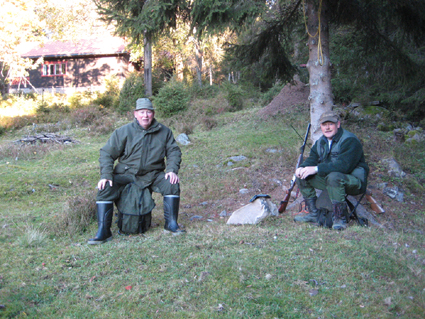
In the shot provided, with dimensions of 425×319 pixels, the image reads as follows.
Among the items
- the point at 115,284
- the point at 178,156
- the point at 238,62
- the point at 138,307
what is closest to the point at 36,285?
the point at 115,284

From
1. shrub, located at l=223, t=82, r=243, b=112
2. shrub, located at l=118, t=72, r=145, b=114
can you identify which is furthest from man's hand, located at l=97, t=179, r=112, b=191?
shrub, located at l=118, t=72, r=145, b=114

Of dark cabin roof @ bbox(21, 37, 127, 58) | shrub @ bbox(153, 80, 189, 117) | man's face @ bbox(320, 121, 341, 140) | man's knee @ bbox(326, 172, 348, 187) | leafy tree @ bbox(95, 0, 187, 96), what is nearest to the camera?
man's knee @ bbox(326, 172, 348, 187)

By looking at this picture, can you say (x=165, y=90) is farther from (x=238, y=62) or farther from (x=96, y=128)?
(x=238, y=62)

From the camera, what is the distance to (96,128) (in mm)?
15266

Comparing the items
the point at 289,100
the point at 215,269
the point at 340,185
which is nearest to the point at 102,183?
the point at 215,269

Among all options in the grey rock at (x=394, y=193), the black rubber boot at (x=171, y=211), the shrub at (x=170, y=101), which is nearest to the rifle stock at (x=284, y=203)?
the black rubber boot at (x=171, y=211)

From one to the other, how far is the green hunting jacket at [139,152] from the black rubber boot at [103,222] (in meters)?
0.43

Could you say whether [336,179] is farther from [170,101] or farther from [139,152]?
[170,101]

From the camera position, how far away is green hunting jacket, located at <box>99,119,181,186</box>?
4.89 meters

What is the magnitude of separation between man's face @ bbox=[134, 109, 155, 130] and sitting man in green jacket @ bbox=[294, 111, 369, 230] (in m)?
2.13

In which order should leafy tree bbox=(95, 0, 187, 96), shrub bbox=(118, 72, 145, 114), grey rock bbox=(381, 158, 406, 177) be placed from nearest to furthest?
leafy tree bbox=(95, 0, 187, 96), grey rock bbox=(381, 158, 406, 177), shrub bbox=(118, 72, 145, 114)

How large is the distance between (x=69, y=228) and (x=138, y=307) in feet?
7.85

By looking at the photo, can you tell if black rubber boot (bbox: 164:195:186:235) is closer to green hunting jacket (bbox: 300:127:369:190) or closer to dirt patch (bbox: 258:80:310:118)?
green hunting jacket (bbox: 300:127:369:190)

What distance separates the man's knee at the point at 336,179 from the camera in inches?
189
